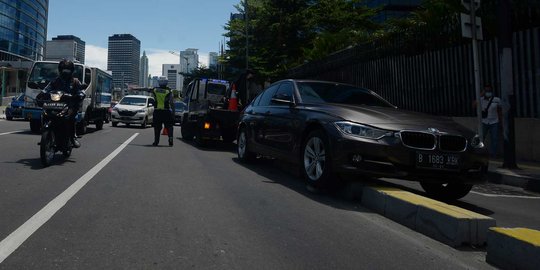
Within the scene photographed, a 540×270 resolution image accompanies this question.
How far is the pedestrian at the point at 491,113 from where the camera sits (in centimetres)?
1056

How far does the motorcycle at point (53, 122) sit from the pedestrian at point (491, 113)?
28.0ft

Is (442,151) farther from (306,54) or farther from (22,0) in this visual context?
(22,0)

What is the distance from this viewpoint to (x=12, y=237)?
388 cm

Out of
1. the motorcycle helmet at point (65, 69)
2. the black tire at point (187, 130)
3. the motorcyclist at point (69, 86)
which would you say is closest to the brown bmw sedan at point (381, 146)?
the motorcyclist at point (69, 86)

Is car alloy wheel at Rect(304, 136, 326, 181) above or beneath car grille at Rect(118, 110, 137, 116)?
beneath

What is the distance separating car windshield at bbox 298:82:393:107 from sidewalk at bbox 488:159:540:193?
2.77 meters

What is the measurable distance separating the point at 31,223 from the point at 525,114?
32.8ft

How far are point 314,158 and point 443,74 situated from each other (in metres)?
7.66

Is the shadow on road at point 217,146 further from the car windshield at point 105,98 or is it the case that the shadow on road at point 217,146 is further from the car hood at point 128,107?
the car hood at point 128,107

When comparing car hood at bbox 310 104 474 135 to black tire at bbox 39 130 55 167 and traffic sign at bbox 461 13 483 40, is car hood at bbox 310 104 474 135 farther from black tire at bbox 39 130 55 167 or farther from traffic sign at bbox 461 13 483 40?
black tire at bbox 39 130 55 167

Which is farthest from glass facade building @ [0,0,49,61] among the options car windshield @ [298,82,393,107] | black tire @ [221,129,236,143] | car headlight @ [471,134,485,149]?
car headlight @ [471,134,485,149]

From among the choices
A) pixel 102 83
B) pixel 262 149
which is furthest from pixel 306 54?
pixel 262 149

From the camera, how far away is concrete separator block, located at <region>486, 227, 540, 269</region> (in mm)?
3178

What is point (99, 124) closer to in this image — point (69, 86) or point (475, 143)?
point (69, 86)
